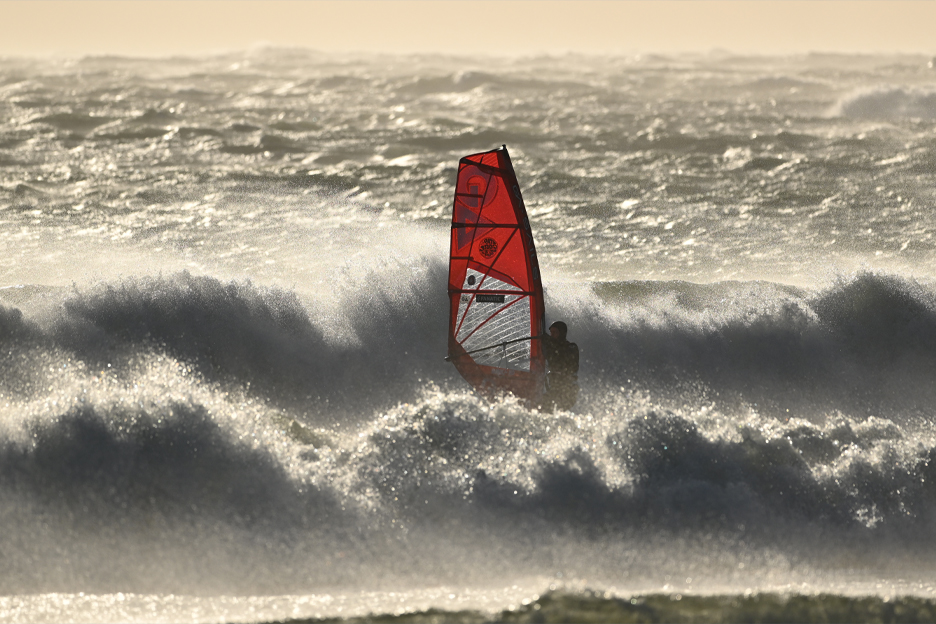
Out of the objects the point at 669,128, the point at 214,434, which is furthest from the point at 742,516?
the point at 669,128

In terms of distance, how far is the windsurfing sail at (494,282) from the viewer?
8.15 metres

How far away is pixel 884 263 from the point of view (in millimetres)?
13469

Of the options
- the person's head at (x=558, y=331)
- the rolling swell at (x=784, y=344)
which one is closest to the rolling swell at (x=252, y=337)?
the person's head at (x=558, y=331)

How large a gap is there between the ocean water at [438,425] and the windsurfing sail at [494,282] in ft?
1.91

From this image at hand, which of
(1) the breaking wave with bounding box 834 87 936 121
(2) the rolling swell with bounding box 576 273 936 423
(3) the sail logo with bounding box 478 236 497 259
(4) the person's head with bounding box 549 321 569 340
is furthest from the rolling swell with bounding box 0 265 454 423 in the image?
(1) the breaking wave with bounding box 834 87 936 121

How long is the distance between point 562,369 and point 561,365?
5 centimetres

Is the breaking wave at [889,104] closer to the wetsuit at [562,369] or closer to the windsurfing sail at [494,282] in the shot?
the windsurfing sail at [494,282]

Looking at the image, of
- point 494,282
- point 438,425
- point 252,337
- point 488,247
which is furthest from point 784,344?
point 252,337

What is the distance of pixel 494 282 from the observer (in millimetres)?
→ 8398

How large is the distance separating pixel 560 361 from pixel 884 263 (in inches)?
330

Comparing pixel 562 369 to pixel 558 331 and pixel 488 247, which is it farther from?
pixel 488 247

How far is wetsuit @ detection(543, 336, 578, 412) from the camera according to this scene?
26.1ft

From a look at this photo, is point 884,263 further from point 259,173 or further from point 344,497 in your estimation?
point 259,173

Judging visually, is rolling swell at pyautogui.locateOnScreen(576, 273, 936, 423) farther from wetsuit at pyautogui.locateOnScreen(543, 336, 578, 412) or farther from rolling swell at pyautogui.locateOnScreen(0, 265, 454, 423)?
rolling swell at pyautogui.locateOnScreen(0, 265, 454, 423)
